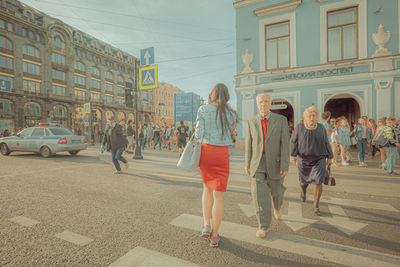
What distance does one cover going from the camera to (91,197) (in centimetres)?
425

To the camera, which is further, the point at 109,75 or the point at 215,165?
the point at 109,75

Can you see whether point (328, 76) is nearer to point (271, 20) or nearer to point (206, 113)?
point (271, 20)

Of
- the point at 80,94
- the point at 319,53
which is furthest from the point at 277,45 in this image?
the point at 80,94

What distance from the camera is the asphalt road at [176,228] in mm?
2230

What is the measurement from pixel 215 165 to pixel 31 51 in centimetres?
4792

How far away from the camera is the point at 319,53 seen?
488 inches

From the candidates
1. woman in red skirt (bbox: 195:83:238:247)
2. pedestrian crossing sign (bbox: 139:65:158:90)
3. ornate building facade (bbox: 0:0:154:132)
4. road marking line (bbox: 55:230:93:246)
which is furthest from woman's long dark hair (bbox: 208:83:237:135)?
ornate building facade (bbox: 0:0:154:132)

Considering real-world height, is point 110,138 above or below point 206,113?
below

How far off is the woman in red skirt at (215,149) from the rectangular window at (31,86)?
4474cm

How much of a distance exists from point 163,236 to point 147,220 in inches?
23.2

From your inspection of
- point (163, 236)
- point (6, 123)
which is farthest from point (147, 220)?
point (6, 123)

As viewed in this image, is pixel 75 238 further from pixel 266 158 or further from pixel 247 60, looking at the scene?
pixel 247 60

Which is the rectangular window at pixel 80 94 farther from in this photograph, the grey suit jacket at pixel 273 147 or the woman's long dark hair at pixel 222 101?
the grey suit jacket at pixel 273 147

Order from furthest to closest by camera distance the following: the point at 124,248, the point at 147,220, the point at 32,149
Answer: the point at 32,149, the point at 147,220, the point at 124,248
